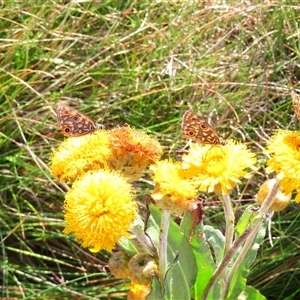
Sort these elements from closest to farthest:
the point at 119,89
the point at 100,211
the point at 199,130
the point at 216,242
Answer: the point at 100,211 < the point at 199,130 < the point at 216,242 < the point at 119,89

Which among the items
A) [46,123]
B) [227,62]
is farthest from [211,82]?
[46,123]

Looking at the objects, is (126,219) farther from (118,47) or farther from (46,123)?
(118,47)

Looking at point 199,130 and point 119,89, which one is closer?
point 199,130

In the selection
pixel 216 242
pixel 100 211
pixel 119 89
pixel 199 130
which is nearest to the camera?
pixel 100 211

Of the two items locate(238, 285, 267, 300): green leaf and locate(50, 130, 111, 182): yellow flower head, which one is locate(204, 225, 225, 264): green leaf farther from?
locate(50, 130, 111, 182): yellow flower head

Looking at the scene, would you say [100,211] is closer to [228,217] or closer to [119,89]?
[228,217]

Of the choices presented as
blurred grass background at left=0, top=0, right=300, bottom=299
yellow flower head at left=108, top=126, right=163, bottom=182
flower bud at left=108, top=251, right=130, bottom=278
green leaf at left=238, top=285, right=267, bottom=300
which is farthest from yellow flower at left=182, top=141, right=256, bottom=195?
blurred grass background at left=0, top=0, right=300, bottom=299

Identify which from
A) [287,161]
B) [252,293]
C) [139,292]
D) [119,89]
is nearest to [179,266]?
[139,292]

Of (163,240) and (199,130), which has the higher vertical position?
(199,130)
